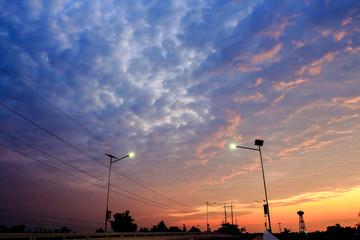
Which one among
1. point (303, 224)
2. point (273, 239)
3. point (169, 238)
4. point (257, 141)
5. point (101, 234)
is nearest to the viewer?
point (273, 239)

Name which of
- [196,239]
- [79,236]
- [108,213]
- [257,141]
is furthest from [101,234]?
[196,239]

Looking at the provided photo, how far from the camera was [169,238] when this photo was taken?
4700 centimetres

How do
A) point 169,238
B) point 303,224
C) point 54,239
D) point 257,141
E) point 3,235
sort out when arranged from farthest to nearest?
Result: point 303,224, point 169,238, point 257,141, point 54,239, point 3,235

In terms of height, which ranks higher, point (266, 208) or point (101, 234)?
point (266, 208)

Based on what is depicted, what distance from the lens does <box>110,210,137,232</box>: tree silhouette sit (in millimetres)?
119444

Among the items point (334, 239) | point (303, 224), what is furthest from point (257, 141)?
point (303, 224)

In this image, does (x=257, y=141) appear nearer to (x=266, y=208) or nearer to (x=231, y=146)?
(x=231, y=146)

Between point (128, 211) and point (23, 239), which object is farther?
→ point (128, 211)

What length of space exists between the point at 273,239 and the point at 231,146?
2567 centimetres

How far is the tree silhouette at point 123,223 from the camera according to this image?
119444mm

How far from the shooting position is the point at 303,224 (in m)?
92.4

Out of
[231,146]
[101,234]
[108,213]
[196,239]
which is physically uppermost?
[231,146]

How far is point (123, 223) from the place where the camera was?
12125 cm

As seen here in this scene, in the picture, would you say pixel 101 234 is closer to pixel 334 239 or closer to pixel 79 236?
pixel 79 236
